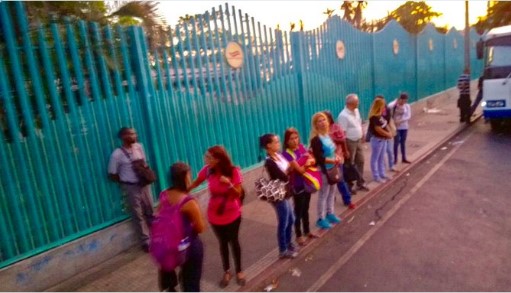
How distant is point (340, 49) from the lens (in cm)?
966

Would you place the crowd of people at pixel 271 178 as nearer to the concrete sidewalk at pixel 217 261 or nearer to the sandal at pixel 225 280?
the sandal at pixel 225 280

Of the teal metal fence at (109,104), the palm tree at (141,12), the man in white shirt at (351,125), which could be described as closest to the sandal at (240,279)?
the teal metal fence at (109,104)

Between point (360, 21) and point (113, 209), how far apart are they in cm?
3506

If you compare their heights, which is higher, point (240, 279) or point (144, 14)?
point (144, 14)

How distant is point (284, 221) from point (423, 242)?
73.2 inches

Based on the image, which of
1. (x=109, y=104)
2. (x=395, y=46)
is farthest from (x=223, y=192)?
(x=395, y=46)

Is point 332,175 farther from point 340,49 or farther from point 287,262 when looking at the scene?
point 340,49

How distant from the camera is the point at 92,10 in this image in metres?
5.26

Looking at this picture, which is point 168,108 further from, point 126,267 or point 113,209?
point 126,267

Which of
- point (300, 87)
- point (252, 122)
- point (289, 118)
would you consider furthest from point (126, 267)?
point (300, 87)

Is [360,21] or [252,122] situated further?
[360,21]

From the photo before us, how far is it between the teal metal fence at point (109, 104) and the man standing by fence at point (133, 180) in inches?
8.1

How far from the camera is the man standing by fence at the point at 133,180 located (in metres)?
4.50

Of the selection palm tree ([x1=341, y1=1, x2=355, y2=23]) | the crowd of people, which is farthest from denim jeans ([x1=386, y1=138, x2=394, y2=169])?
palm tree ([x1=341, y1=1, x2=355, y2=23])
